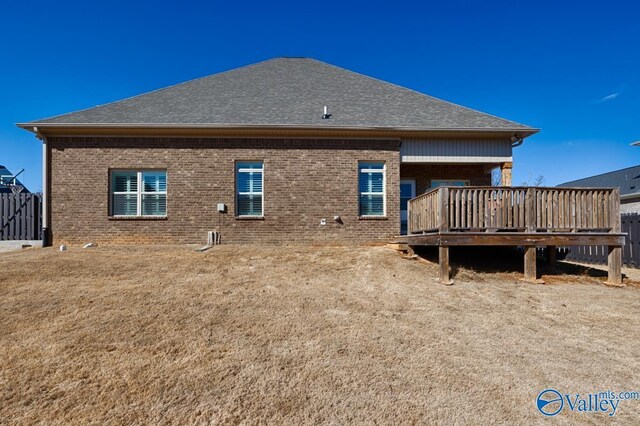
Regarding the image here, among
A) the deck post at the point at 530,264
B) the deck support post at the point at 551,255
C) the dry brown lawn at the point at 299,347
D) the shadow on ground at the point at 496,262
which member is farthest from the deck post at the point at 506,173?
the dry brown lawn at the point at 299,347

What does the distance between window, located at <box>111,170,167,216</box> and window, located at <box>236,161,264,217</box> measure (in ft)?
7.24

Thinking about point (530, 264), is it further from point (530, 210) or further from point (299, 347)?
point (299, 347)

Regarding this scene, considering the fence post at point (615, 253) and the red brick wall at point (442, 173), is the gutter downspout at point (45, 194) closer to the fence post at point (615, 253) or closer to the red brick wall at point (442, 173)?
the red brick wall at point (442, 173)

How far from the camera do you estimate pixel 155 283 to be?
648 cm

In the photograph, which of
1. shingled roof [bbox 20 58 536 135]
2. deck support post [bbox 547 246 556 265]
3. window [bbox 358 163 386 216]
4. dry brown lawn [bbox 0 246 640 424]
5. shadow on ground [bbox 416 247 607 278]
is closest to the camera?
dry brown lawn [bbox 0 246 640 424]

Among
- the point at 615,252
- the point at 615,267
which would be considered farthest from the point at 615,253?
the point at 615,267

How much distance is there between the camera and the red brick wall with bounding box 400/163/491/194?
12516mm

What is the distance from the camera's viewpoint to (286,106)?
466 inches

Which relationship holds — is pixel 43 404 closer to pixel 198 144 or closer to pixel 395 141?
pixel 198 144

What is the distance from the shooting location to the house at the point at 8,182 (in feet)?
72.7

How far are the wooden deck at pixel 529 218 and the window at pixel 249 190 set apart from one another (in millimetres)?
5356

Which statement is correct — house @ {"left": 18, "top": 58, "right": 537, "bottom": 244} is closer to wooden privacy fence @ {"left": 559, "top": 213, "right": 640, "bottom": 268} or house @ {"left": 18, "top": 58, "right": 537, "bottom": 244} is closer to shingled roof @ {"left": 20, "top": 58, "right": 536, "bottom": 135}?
shingled roof @ {"left": 20, "top": 58, "right": 536, "bottom": 135}

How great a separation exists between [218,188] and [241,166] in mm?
966

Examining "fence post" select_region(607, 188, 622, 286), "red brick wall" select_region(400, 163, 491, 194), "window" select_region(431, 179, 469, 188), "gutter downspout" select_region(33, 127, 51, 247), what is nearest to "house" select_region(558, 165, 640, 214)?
"red brick wall" select_region(400, 163, 491, 194)
